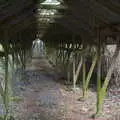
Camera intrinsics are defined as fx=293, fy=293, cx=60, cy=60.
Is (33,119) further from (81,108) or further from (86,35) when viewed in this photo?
(86,35)

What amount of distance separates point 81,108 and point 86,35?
2682mm

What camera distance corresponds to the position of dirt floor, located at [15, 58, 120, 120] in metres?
8.80

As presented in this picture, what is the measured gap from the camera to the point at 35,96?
39.5 feet

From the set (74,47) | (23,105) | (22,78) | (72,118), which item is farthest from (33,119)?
(22,78)

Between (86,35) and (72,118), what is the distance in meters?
3.41

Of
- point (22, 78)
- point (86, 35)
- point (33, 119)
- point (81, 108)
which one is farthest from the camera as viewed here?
point (22, 78)

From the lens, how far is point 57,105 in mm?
10305

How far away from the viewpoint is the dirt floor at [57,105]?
8797mm

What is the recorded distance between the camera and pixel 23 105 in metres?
10.2

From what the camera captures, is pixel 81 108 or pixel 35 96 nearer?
pixel 81 108

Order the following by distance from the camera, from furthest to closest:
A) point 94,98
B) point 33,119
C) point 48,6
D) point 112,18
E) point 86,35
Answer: point 94,98 → point 86,35 → point 48,6 → point 33,119 → point 112,18

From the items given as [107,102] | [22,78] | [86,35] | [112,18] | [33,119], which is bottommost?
[22,78]

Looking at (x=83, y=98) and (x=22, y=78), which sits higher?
(x=83, y=98)

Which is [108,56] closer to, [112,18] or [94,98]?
[94,98]
